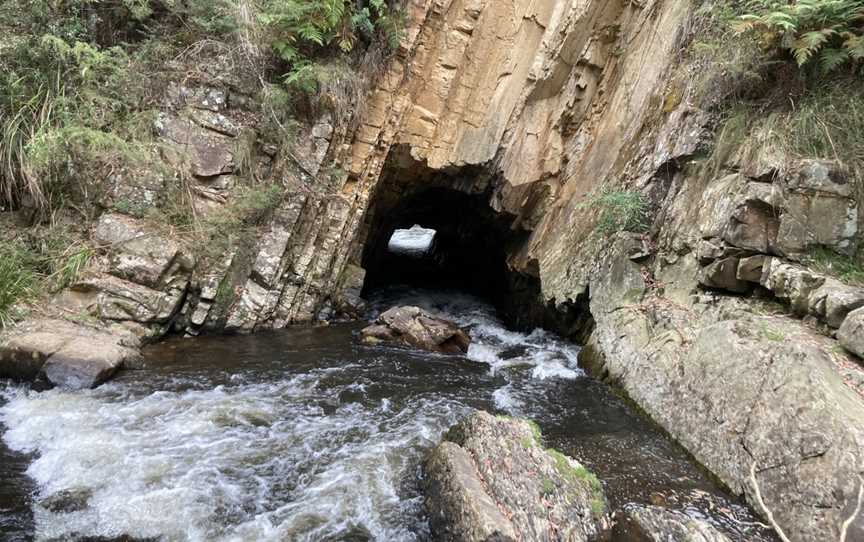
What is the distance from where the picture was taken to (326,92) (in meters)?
8.44

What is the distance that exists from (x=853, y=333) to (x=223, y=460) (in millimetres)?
5396

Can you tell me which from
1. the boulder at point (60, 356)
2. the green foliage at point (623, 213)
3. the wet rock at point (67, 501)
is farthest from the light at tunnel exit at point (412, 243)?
the wet rock at point (67, 501)

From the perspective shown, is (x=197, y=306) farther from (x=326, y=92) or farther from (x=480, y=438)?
(x=480, y=438)

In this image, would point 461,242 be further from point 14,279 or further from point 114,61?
point 14,279

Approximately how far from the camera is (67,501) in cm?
349

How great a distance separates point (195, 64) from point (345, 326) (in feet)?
16.6

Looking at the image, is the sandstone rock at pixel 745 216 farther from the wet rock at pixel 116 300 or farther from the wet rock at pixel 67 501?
the wet rock at pixel 116 300

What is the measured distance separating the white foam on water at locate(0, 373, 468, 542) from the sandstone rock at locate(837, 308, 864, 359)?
3535 mm

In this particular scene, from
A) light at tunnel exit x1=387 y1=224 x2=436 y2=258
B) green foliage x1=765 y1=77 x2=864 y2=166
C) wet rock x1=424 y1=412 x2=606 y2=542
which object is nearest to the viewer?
wet rock x1=424 y1=412 x2=606 y2=542

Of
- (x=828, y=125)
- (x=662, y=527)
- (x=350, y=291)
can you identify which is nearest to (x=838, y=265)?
(x=828, y=125)

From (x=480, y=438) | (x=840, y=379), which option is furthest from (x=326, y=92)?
(x=840, y=379)

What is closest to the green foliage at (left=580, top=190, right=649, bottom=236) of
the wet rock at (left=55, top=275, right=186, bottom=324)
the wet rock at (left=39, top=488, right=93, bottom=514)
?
the wet rock at (left=55, top=275, right=186, bottom=324)

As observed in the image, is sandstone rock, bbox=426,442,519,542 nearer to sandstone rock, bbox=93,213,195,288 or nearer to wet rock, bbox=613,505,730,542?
wet rock, bbox=613,505,730,542

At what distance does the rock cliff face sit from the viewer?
163 inches
